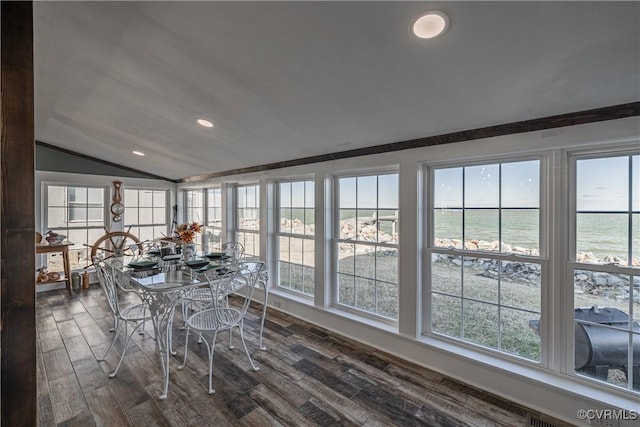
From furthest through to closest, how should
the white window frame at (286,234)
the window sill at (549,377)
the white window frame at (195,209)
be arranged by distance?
the white window frame at (195,209) → the white window frame at (286,234) → the window sill at (549,377)

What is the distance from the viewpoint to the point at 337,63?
173cm

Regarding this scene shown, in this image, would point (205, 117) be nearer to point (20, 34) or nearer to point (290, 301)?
point (20, 34)

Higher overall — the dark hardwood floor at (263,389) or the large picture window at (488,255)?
the large picture window at (488,255)

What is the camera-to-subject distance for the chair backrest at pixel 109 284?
2.62m

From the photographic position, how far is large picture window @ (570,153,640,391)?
1.83 m

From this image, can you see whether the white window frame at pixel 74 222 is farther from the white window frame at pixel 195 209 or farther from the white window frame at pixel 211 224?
the white window frame at pixel 211 224

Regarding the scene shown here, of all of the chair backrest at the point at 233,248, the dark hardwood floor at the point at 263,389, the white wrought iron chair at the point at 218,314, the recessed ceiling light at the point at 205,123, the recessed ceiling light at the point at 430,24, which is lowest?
the dark hardwood floor at the point at 263,389

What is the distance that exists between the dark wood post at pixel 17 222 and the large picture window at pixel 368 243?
2689mm

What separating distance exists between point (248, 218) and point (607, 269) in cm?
435

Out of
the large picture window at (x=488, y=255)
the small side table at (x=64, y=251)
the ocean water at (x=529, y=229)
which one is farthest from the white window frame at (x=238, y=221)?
the small side table at (x=64, y=251)

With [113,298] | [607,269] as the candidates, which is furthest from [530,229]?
[113,298]

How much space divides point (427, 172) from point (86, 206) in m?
6.24

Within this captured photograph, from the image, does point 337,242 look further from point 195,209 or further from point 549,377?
point 195,209

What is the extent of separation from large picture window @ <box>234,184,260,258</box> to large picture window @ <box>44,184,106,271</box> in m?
2.97
